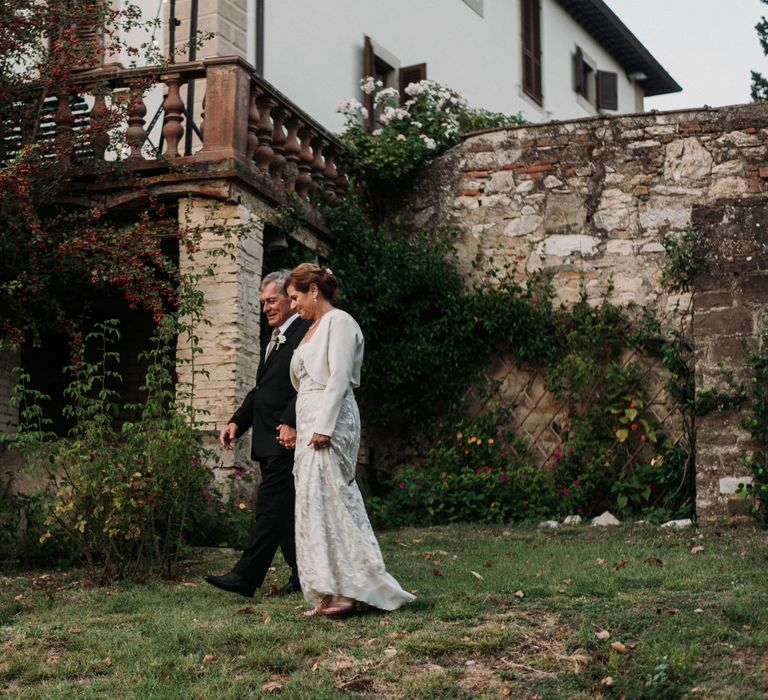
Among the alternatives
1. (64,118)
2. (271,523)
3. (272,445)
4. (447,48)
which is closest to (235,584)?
(271,523)

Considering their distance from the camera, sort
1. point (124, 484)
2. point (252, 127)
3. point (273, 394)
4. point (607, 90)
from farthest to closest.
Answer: point (607, 90), point (252, 127), point (124, 484), point (273, 394)

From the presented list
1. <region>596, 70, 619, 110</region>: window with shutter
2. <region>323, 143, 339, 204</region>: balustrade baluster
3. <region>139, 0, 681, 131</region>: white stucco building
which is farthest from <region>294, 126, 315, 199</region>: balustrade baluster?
<region>596, 70, 619, 110</region>: window with shutter

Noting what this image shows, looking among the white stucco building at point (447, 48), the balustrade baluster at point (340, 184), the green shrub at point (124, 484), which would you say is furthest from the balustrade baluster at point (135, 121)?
the green shrub at point (124, 484)

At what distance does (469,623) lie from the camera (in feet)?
18.2

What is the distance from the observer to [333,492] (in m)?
5.88

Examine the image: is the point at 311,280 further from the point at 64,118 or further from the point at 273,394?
the point at 64,118

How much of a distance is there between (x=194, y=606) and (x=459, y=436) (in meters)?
5.54

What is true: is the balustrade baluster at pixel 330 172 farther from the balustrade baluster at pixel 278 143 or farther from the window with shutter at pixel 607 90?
the window with shutter at pixel 607 90

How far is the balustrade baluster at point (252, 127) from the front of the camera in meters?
10.3

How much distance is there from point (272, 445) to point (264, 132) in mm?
4525

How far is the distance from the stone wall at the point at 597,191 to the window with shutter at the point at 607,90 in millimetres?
9911

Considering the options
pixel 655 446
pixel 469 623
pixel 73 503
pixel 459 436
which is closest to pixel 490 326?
pixel 459 436

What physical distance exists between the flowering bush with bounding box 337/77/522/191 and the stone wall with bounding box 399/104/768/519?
0.99 feet

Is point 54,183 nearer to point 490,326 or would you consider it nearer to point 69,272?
point 69,272
